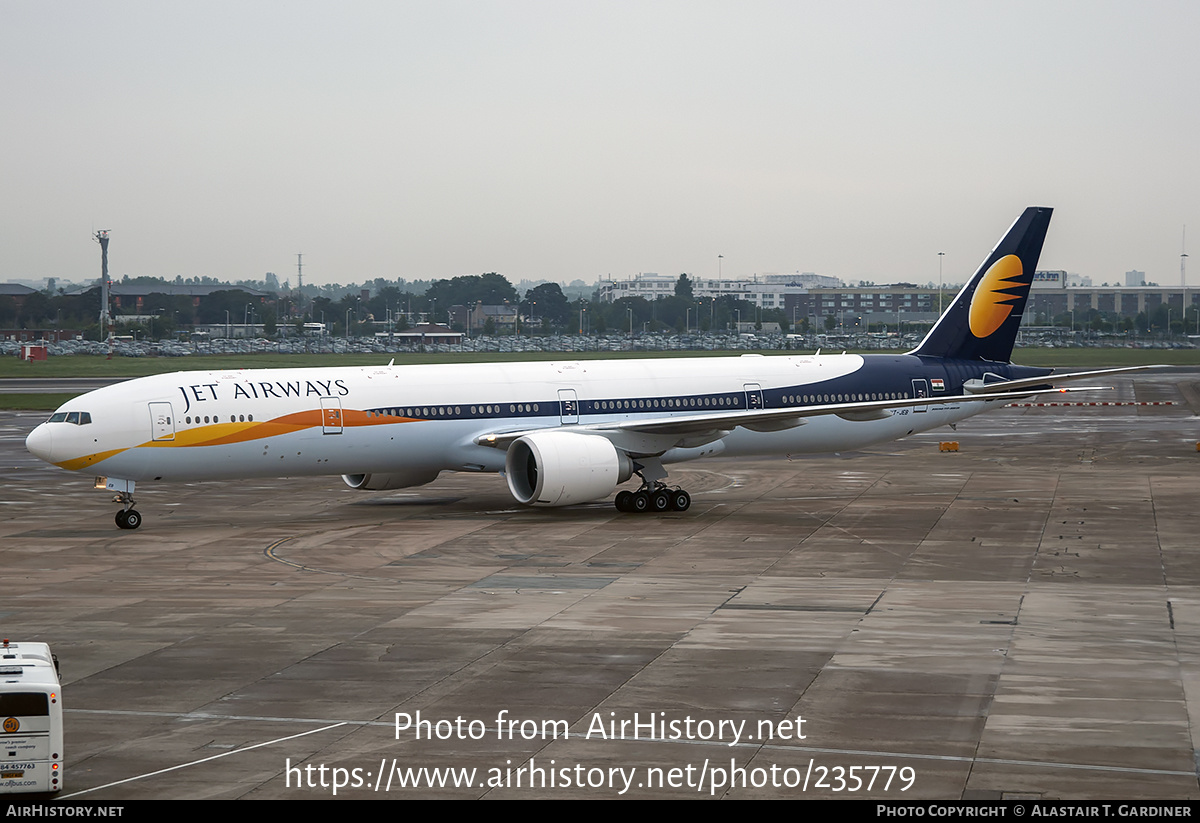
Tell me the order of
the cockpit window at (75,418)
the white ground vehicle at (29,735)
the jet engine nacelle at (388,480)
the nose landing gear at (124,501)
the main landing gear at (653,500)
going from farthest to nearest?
the jet engine nacelle at (388,480), the main landing gear at (653,500), the nose landing gear at (124,501), the cockpit window at (75,418), the white ground vehicle at (29,735)

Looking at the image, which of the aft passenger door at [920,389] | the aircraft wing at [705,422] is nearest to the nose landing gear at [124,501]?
the aircraft wing at [705,422]

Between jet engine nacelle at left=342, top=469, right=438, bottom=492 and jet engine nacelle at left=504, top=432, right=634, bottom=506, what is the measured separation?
3.79 m

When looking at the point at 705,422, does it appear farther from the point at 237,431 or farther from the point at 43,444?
the point at 43,444

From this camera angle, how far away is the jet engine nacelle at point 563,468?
107 feet

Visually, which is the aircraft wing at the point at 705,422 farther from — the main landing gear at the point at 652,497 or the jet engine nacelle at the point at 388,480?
the jet engine nacelle at the point at 388,480

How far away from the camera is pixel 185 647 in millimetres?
20016

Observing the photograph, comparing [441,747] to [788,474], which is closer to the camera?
[441,747]

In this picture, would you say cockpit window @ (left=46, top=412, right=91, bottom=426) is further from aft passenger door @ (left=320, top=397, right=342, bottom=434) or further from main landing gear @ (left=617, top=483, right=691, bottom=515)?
main landing gear @ (left=617, top=483, right=691, bottom=515)

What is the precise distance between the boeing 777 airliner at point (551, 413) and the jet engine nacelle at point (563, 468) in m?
0.04

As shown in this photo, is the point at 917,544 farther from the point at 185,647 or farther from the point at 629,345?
the point at 629,345

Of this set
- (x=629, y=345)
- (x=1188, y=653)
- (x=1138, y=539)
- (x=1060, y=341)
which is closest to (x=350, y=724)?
(x=1188, y=653)

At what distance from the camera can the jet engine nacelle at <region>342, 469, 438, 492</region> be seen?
1454 inches

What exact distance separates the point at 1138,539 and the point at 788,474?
1571 centimetres

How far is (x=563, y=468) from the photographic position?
3275cm
